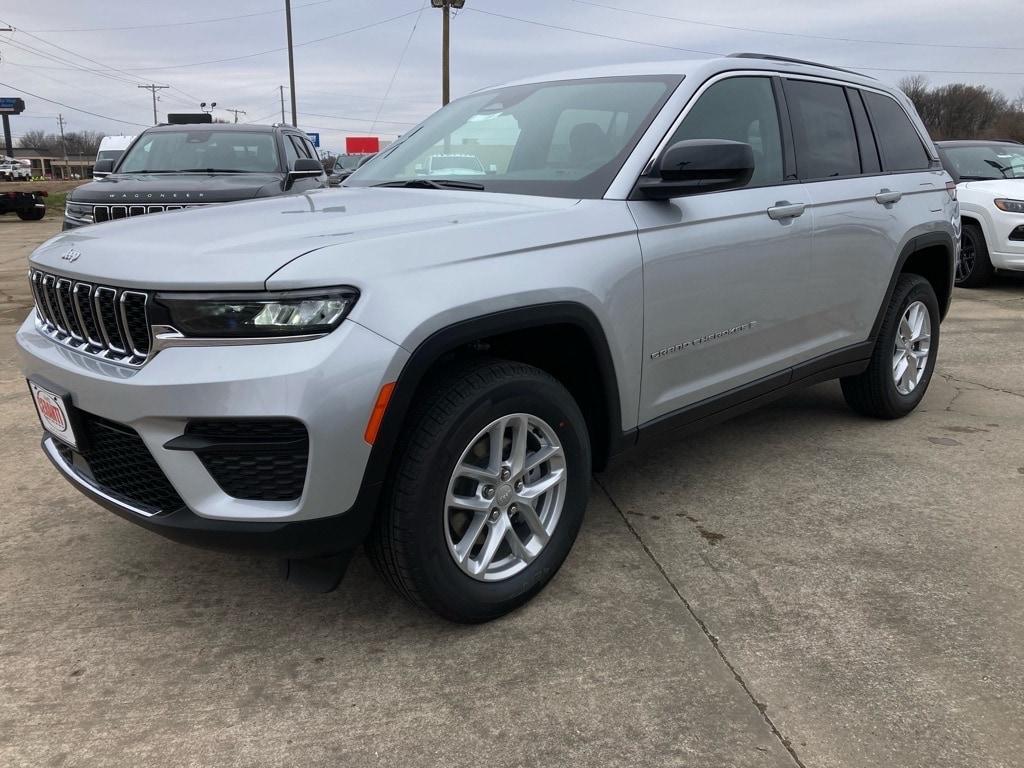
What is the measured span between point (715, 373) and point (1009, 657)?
137cm

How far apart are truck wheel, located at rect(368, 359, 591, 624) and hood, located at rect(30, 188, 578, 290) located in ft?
1.47

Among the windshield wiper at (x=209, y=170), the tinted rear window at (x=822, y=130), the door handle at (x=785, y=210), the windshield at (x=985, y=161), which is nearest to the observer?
the door handle at (x=785, y=210)

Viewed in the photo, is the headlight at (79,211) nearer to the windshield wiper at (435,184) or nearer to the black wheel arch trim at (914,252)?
the windshield wiper at (435,184)

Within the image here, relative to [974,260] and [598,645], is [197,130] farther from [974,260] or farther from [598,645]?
[974,260]

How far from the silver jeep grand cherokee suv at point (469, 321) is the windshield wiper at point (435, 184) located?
0.03 meters

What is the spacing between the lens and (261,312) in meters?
2.09

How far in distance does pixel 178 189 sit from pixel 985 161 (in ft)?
30.0

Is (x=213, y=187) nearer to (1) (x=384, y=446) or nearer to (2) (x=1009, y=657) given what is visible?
(1) (x=384, y=446)

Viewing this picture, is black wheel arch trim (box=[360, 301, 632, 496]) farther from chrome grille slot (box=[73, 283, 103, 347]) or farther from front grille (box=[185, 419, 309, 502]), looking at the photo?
chrome grille slot (box=[73, 283, 103, 347])

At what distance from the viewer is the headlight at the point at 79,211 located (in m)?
7.00

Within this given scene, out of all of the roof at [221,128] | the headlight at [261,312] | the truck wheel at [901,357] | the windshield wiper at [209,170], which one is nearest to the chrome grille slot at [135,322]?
the headlight at [261,312]

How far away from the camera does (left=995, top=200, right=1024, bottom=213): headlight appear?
9.22 m

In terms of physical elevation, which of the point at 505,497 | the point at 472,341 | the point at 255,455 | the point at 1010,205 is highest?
the point at 1010,205

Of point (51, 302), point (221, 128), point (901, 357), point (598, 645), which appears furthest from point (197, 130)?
point (598, 645)
